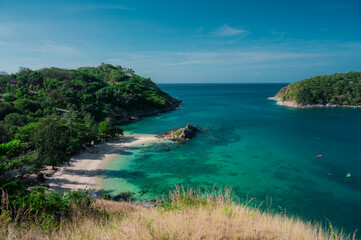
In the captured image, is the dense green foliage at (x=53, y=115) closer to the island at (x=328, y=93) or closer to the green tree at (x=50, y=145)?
the green tree at (x=50, y=145)

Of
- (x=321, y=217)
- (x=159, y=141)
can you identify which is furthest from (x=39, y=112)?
(x=321, y=217)

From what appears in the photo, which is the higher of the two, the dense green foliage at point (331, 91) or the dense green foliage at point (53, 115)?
the dense green foliage at point (331, 91)

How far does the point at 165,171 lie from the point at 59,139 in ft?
52.5

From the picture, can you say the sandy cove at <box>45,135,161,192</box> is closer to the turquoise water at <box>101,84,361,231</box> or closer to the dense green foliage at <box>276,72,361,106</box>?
the turquoise water at <box>101,84,361,231</box>

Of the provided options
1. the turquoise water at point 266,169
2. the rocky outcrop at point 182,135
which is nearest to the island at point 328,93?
the turquoise water at point 266,169

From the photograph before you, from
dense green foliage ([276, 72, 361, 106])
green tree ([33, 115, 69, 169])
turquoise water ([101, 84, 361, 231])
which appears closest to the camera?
turquoise water ([101, 84, 361, 231])

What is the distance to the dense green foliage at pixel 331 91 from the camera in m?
96.0

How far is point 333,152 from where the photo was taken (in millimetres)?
35750

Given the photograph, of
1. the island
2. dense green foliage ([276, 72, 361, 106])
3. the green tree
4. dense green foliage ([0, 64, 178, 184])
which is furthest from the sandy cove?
dense green foliage ([276, 72, 361, 106])

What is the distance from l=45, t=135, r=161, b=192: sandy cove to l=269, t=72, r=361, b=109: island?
3717 inches

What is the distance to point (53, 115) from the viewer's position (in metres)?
37.9

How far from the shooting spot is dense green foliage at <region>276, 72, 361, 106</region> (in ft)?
315

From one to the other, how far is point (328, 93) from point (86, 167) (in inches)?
4869

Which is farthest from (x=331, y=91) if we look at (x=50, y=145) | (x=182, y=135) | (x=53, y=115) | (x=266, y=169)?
(x=50, y=145)
